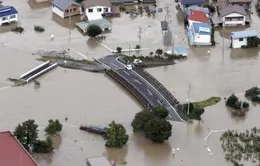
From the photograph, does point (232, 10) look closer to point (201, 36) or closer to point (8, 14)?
point (201, 36)

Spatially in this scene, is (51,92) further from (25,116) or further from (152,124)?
(152,124)

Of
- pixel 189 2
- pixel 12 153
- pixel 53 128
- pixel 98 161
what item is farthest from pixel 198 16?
pixel 12 153

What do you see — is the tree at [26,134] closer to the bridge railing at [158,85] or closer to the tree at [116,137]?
the tree at [116,137]

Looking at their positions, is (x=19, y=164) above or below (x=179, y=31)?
below

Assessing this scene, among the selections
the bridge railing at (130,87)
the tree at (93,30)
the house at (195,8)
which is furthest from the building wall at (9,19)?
the house at (195,8)

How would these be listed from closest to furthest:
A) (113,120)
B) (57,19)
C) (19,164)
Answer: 1. (19,164)
2. (113,120)
3. (57,19)

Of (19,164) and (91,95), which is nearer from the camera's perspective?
(19,164)

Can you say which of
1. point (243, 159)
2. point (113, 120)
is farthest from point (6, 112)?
point (243, 159)
